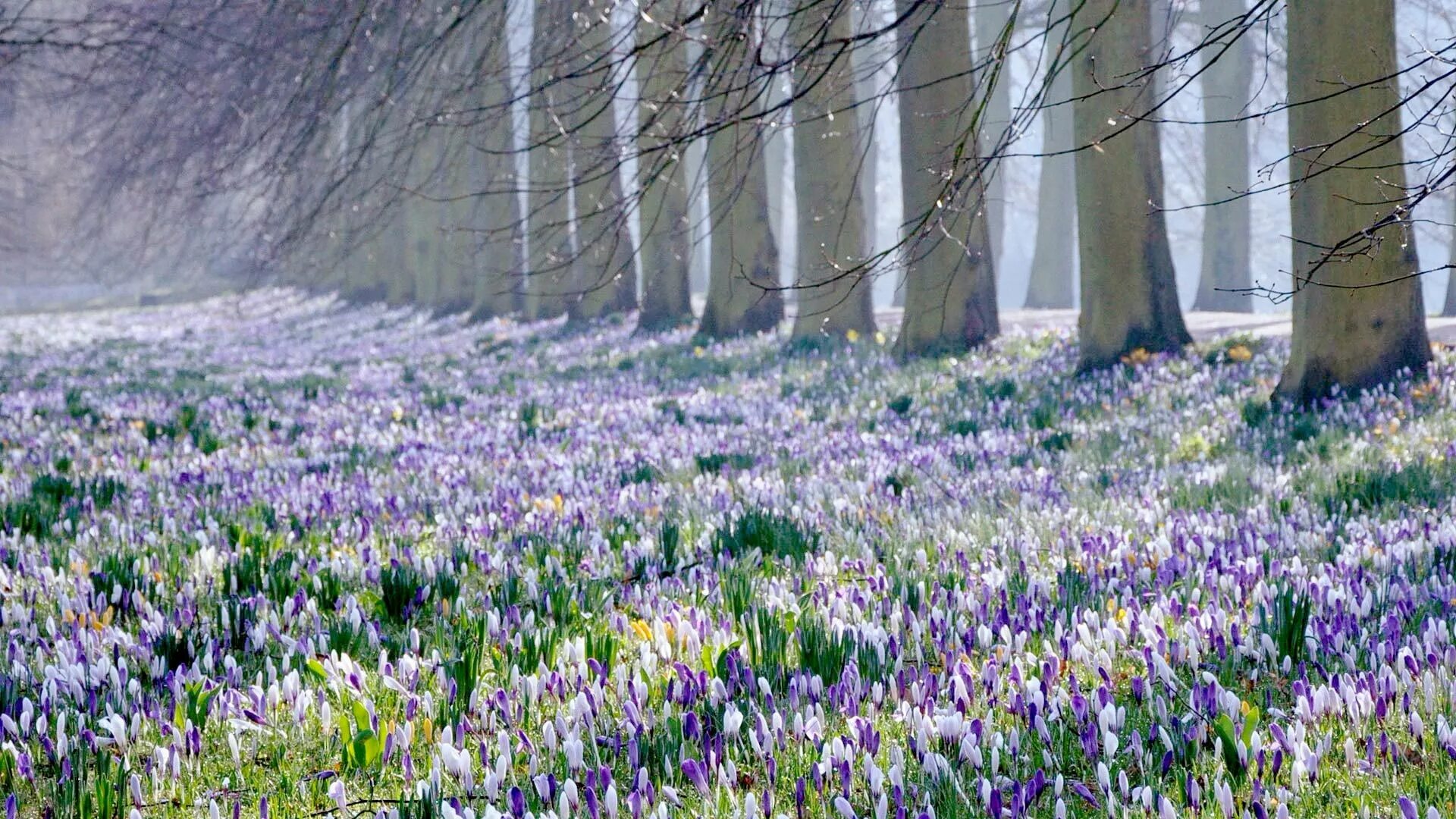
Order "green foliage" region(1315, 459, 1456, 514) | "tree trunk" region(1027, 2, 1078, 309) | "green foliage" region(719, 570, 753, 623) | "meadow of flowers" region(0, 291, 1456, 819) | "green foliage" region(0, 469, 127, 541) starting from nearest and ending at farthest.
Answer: "meadow of flowers" region(0, 291, 1456, 819)
"green foliage" region(719, 570, 753, 623)
"green foliage" region(1315, 459, 1456, 514)
"green foliage" region(0, 469, 127, 541)
"tree trunk" region(1027, 2, 1078, 309)

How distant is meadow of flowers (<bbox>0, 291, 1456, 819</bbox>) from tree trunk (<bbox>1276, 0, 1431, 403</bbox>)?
1.62ft

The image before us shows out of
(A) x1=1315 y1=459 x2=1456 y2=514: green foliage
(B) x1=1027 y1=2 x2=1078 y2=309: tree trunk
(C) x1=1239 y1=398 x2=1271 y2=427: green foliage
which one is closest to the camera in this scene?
(A) x1=1315 y1=459 x2=1456 y2=514: green foliage

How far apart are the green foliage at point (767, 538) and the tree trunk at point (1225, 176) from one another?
76.5 ft

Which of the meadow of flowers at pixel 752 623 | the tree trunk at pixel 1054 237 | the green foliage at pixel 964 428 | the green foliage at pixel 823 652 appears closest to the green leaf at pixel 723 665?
the meadow of flowers at pixel 752 623

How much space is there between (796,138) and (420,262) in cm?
2017

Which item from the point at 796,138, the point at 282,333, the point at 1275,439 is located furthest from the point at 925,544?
the point at 282,333

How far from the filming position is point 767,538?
522cm

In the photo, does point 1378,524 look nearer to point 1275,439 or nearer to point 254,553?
point 1275,439

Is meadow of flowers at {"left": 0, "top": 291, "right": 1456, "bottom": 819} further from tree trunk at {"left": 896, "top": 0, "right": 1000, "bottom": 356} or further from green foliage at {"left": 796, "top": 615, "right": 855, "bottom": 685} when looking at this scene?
tree trunk at {"left": 896, "top": 0, "right": 1000, "bottom": 356}

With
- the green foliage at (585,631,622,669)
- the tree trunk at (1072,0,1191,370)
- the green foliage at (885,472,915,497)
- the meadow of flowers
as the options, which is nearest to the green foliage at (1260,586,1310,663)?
the meadow of flowers

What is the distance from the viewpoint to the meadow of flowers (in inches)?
107

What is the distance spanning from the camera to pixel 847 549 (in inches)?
202

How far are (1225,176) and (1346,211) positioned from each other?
19.8 meters

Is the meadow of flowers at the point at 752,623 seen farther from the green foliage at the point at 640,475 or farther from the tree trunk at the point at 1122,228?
the tree trunk at the point at 1122,228
